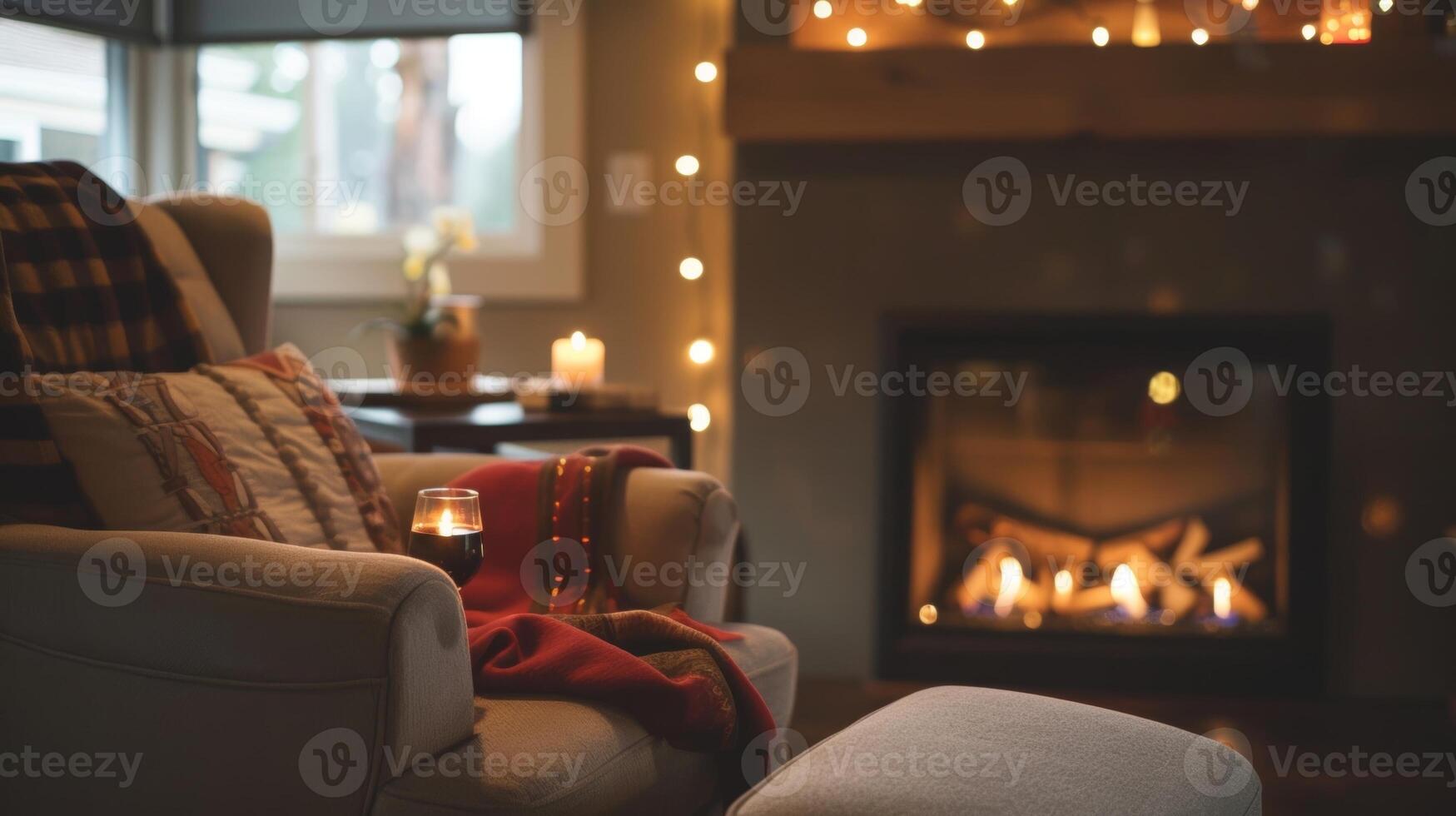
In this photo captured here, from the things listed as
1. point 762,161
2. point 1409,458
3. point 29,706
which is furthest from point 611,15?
point 29,706

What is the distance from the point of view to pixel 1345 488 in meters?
2.88

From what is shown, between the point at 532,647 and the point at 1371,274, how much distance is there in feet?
7.30

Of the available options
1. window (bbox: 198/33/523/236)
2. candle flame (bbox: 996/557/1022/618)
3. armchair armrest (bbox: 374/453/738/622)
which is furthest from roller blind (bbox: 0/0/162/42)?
candle flame (bbox: 996/557/1022/618)

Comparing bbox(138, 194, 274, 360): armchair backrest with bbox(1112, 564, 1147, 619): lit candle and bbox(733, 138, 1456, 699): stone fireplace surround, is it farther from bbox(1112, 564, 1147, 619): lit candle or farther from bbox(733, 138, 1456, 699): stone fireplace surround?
bbox(1112, 564, 1147, 619): lit candle

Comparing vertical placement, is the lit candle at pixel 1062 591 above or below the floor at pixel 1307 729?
above

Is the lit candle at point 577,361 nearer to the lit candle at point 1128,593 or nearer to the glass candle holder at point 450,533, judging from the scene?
the glass candle holder at point 450,533

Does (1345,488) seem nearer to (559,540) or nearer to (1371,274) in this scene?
(1371,274)

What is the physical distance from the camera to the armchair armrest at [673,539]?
1.79 m

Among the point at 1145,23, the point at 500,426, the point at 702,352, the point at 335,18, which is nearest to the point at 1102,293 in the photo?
the point at 1145,23

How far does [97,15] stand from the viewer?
10.9 ft

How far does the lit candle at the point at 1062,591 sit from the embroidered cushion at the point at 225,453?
1.69 metres

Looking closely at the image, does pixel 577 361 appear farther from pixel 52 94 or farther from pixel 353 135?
pixel 52 94

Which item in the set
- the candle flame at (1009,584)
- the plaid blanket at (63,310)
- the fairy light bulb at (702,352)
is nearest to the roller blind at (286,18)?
the fairy light bulb at (702,352)

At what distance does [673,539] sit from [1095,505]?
4.95 ft
